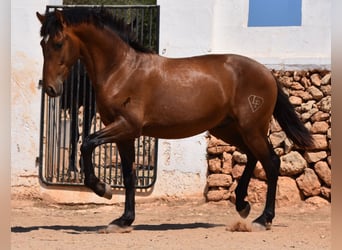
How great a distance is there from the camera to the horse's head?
18.3 ft

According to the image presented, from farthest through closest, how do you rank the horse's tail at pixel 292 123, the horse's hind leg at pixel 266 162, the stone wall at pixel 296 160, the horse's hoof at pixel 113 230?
1. the stone wall at pixel 296 160
2. the horse's tail at pixel 292 123
3. the horse's hind leg at pixel 266 162
4. the horse's hoof at pixel 113 230

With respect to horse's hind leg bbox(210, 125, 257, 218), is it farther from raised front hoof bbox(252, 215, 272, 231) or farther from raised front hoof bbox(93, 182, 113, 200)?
raised front hoof bbox(93, 182, 113, 200)

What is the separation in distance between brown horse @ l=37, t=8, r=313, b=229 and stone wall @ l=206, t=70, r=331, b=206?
5.16 feet

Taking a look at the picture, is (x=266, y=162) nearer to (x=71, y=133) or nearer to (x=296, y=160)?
(x=296, y=160)

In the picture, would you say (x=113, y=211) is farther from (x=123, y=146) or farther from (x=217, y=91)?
(x=217, y=91)

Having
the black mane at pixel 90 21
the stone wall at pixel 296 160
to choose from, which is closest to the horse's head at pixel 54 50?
the black mane at pixel 90 21

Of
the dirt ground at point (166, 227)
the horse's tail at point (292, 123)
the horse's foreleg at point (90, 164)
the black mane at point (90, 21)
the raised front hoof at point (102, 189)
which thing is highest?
the black mane at point (90, 21)

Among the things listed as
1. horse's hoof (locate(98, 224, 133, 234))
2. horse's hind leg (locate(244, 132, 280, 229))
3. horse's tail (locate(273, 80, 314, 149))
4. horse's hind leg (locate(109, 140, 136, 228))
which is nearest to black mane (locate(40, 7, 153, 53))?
horse's hind leg (locate(109, 140, 136, 228))

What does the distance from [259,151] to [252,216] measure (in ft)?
5.13

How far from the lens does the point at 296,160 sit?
7.92m

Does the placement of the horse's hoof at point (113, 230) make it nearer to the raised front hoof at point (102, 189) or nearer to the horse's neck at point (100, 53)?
the raised front hoof at point (102, 189)

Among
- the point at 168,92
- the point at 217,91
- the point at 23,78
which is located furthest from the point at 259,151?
the point at 23,78

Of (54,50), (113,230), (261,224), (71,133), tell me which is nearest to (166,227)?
(113,230)

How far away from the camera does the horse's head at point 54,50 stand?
5570mm
